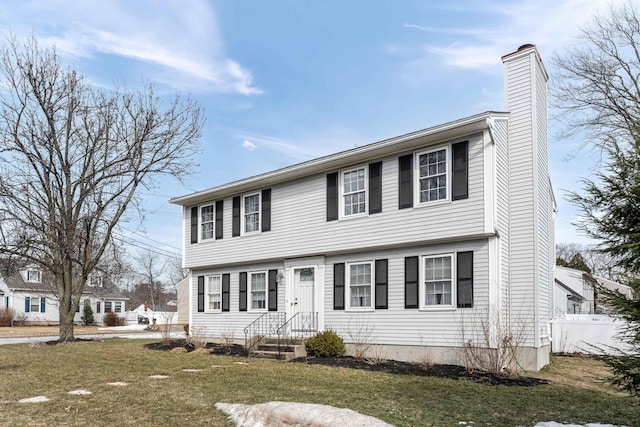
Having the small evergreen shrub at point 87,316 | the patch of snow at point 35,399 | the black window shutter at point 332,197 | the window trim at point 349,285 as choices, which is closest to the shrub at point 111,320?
the small evergreen shrub at point 87,316

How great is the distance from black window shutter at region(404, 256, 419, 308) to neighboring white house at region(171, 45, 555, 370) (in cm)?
2

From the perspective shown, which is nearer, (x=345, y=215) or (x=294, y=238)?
(x=345, y=215)

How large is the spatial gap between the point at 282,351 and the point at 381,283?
311 cm

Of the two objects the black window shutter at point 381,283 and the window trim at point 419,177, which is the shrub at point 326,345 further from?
the window trim at point 419,177

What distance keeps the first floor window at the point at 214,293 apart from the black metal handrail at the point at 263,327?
2.02 m

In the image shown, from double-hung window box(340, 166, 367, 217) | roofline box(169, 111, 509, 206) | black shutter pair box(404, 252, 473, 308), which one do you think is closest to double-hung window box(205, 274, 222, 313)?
roofline box(169, 111, 509, 206)

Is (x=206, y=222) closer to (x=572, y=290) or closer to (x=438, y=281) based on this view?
(x=438, y=281)

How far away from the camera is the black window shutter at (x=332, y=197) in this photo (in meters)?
14.2

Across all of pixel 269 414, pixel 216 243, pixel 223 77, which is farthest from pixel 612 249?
pixel 216 243

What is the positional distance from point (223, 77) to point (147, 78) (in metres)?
5.77

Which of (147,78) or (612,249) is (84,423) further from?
(147,78)

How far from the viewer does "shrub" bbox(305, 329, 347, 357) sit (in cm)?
1321

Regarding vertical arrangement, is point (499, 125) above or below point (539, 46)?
below

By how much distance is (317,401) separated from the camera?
7.68 metres
